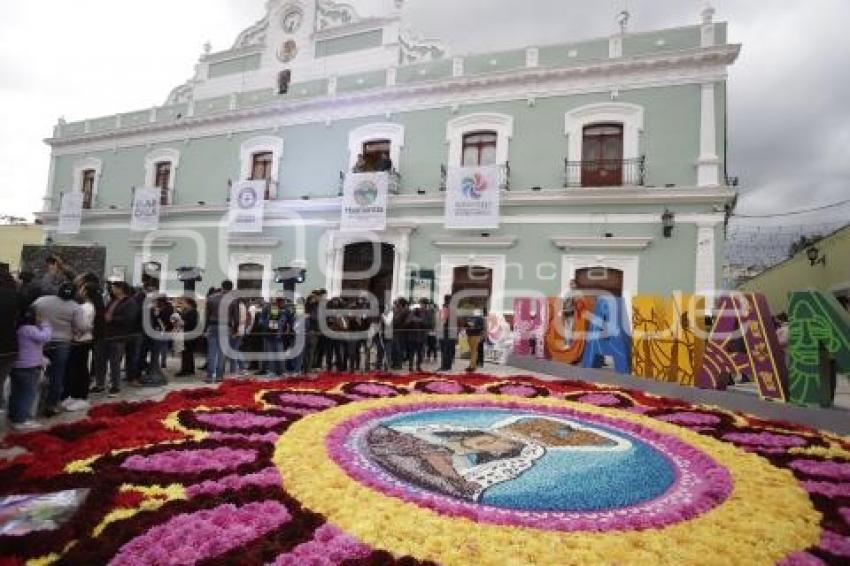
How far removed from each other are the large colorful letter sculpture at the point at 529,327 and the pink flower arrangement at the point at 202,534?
9257 millimetres

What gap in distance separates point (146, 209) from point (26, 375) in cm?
1717

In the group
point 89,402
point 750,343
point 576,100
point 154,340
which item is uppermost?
point 576,100

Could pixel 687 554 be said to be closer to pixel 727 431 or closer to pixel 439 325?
pixel 727 431

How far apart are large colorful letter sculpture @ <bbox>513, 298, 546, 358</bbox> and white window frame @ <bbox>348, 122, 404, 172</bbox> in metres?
7.83

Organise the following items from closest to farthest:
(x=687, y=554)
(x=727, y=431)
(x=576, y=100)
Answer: (x=687, y=554) < (x=727, y=431) < (x=576, y=100)

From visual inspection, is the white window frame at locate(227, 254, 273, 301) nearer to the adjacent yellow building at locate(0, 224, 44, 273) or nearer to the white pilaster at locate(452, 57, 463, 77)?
the white pilaster at locate(452, 57, 463, 77)

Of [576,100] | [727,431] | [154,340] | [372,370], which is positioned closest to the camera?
[727,431]

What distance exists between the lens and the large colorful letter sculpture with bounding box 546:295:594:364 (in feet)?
33.2

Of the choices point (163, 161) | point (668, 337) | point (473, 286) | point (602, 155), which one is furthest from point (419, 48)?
point (668, 337)

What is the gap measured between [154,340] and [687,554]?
7.92 metres

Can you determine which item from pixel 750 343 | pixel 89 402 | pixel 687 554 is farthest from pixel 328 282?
pixel 687 554

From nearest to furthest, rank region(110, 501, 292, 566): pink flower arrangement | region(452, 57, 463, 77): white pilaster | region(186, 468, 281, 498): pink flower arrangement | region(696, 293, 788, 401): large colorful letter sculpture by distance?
region(110, 501, 292, 566): pink flower arrangement, region(186, 468, 281, 498): pink flower arrangement, region(696, 293, 788, 401): large colorful letter sculpture, region(452, 57, 463, 77): white pilaster

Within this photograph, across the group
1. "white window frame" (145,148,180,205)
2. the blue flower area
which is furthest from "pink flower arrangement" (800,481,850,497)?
"white window frame" (145,148,180,205)

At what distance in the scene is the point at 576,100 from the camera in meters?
16.0
